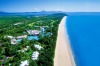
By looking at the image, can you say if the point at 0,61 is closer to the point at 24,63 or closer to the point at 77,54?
the point at 24,63

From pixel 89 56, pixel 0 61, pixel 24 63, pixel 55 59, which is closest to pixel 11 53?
pixel 0 61

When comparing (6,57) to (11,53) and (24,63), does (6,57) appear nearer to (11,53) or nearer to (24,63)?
(11,53)

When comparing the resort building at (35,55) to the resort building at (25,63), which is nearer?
the resort building at (25,63)

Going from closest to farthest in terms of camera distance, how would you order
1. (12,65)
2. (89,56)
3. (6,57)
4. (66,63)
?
1. (12,65)
2. (66,63)
3. (6,57)
4. (89,56)

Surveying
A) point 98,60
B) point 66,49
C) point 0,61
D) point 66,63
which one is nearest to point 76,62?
point 66,63

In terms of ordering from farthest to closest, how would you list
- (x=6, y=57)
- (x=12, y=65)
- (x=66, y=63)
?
1. (x=6, y=57)
2. (x=66, y=63)
3. (x=12, y=65)

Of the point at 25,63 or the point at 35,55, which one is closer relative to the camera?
the point at 25,63

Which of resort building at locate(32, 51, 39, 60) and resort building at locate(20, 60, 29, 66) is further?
resort building at locate(32, 51, 39, 60)

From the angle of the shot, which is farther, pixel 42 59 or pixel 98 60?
pixel 98 60

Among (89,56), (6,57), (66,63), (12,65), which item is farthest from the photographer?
(89,56)
